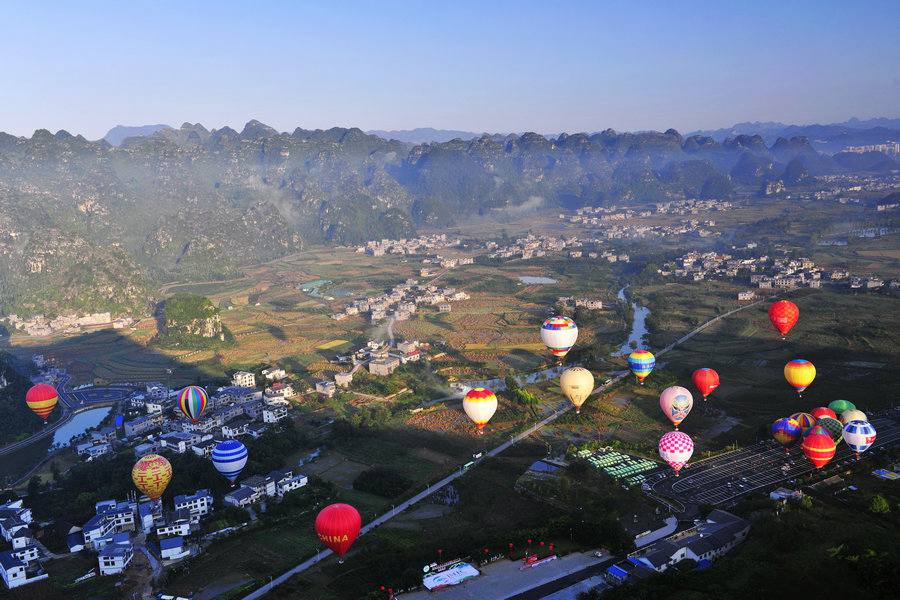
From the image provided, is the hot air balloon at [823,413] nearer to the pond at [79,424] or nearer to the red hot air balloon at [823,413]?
the red hot air balloon at [823,413]

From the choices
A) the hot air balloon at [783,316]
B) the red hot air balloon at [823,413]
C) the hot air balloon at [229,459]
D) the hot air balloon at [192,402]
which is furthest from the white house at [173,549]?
the hot air balloon at [783,316]

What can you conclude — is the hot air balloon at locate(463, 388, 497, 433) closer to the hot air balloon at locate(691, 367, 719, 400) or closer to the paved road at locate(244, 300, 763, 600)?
the paved road at locate(244, 300, 763, 600)

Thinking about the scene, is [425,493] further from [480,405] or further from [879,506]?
[879,506]

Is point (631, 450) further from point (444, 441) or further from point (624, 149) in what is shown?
point (624, 149)

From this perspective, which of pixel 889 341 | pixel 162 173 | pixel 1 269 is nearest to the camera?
pixel 889 341

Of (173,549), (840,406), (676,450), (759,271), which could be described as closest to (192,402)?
(173,549)

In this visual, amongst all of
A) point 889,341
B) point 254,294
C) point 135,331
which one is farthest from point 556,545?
point 254,294
